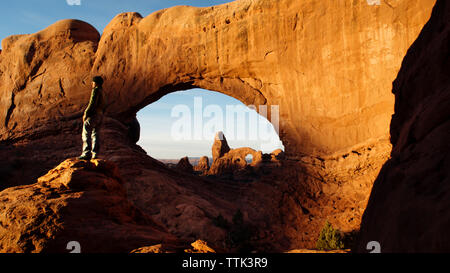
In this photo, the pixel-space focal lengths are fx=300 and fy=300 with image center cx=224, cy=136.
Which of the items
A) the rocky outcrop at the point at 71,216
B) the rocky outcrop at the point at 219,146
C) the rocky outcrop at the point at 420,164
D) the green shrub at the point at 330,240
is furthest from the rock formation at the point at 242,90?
the rocky outcrop at the point at 219,146

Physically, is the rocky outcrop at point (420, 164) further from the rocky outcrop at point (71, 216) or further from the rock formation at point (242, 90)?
the rock formation at point (242, 90)

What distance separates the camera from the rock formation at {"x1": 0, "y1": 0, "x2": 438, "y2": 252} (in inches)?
441

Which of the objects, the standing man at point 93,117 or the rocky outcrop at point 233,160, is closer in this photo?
the standing man at point 93,117

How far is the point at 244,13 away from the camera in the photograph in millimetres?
13703

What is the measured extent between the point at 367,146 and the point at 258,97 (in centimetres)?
523

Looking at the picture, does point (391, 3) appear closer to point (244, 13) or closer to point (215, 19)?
point (244, 13)

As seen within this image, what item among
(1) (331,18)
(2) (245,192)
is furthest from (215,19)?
(2) (245,192)

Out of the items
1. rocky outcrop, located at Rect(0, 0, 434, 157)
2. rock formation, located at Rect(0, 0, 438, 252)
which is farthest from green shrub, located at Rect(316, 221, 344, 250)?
rocky outcrop, located at Rect(0, 0, 434, 157)

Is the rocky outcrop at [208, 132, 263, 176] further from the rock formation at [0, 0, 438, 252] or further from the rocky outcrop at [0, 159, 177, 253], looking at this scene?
the rocky outcrop at [0, 159, 177, 253]

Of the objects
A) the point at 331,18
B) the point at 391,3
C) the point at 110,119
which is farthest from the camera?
the point at 110,119

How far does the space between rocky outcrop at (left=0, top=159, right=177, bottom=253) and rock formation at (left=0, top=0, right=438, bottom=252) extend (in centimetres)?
525

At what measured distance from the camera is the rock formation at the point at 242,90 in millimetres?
11195

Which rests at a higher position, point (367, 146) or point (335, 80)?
point (335, 80)

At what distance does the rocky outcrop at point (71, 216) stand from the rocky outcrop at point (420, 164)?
13.5ft
